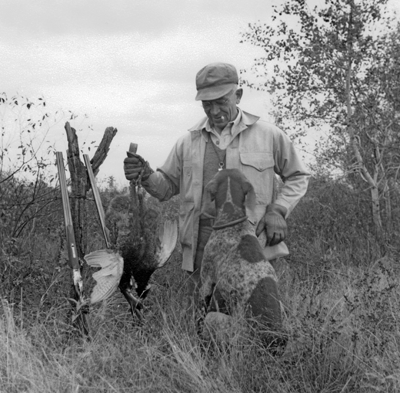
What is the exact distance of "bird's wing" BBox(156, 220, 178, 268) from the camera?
14.8 ft

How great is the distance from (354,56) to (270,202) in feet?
18.1

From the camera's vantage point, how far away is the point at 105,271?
4328 millimetres

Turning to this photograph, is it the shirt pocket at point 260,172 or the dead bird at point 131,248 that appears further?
the shirt pocket at point 260,172

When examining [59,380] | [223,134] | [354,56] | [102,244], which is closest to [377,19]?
[354,56]

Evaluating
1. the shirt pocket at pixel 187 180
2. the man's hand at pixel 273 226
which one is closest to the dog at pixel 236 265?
the man's hand at pixel 273 226

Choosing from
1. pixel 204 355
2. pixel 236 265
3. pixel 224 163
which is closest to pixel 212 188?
pixel 236 265

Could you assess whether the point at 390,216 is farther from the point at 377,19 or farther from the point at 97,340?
the point at 97,340

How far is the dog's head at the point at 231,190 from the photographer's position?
3.77 m

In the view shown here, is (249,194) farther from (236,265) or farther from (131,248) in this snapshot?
(131,248)

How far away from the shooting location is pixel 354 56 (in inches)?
372

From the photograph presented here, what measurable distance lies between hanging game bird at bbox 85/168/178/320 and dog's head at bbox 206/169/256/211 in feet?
2.40

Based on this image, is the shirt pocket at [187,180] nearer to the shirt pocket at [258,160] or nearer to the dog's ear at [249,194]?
the shirt pocket at [258,160]

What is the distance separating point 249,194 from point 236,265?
1.44 ft

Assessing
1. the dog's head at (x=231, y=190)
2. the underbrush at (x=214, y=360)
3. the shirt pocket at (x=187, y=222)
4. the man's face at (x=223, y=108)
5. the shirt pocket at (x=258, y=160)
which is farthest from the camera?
the shirt pocket at (x=187, y=222)
